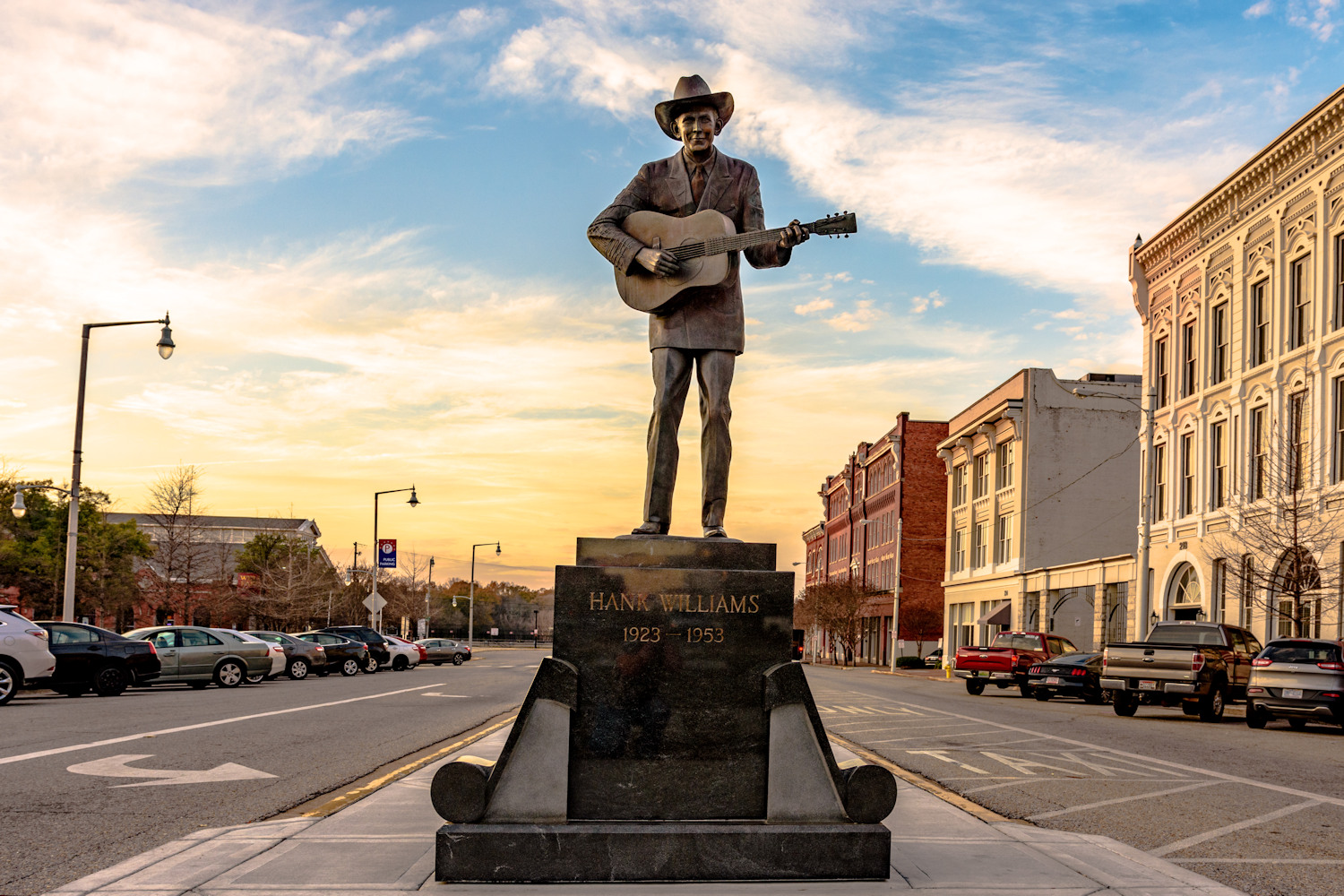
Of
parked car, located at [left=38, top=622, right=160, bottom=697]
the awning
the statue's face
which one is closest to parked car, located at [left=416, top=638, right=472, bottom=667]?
the awning

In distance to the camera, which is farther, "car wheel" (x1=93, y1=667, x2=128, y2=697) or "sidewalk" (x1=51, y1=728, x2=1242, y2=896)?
"car wheel" (x1=93, y1=667, x2=128, y2=697)

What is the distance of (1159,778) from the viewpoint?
11617mm

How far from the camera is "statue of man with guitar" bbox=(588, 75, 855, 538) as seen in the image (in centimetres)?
677

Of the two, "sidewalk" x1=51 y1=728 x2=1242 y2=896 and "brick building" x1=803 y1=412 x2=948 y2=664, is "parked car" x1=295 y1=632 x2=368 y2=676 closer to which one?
"sidewalk" x1=51 y1=728 x2=1242 y2=896

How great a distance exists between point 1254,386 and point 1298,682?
51.0 feet

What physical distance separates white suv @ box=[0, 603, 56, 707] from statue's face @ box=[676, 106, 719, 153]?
16.7 metres

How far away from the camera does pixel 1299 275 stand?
103ft

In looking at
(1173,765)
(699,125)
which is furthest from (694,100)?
(1173,765)

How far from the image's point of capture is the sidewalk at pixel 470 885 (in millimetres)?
5027

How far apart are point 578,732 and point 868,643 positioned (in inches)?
2976

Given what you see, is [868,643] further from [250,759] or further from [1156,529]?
[250,759]

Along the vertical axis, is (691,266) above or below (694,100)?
below

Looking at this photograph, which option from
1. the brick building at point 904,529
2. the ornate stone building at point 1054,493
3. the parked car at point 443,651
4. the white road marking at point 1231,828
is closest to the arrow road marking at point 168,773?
the white road marking at point 1231,828

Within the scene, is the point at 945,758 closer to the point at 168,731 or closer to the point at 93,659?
the point at 168,731
